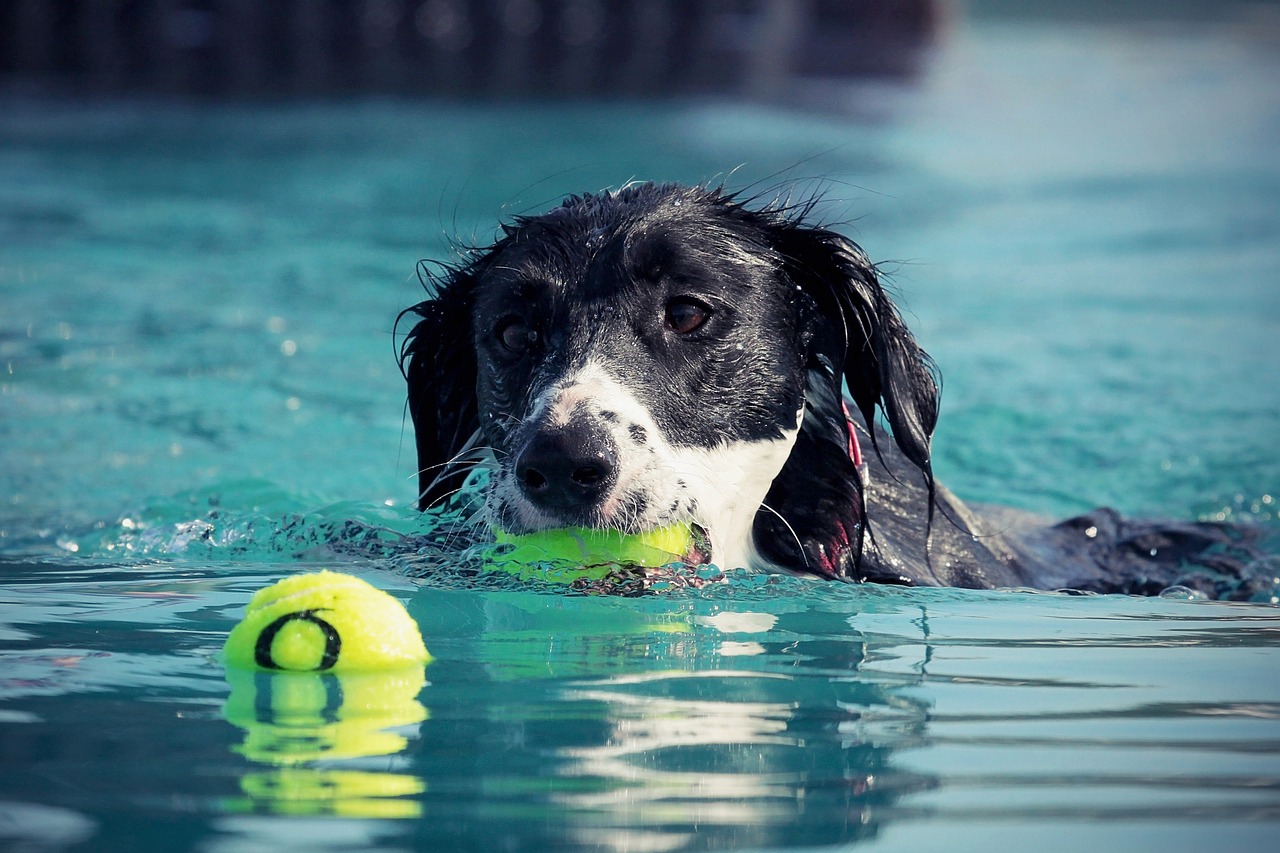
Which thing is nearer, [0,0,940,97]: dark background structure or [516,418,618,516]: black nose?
[516,418,618,516]: black nose

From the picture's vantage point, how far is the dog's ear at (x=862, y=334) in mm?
3979

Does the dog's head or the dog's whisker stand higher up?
the dog's head

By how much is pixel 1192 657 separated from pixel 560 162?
11029mm

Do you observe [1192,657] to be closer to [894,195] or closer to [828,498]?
[828,498]

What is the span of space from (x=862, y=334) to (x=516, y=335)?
Answer: 36.3 inches

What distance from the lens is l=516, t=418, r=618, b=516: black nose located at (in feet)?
10.7

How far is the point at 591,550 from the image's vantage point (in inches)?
137

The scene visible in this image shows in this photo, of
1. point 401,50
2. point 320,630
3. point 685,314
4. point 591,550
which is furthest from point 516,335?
point 401,50

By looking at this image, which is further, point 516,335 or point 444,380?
point 444,380

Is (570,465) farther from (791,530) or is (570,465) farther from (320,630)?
(791,530)

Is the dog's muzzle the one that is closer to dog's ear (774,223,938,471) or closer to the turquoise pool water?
the turquoise pool water

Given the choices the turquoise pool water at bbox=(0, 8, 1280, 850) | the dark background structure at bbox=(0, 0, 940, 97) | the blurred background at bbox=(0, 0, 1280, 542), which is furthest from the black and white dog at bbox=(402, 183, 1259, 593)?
the dark background structure at bbox=(0, 0, 940, 97)

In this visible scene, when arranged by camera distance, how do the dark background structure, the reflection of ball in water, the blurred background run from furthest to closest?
the dark background structure, the blurred background, the reflection of ball in water

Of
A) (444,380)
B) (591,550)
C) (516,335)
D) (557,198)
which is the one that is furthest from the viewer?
(557,198)
